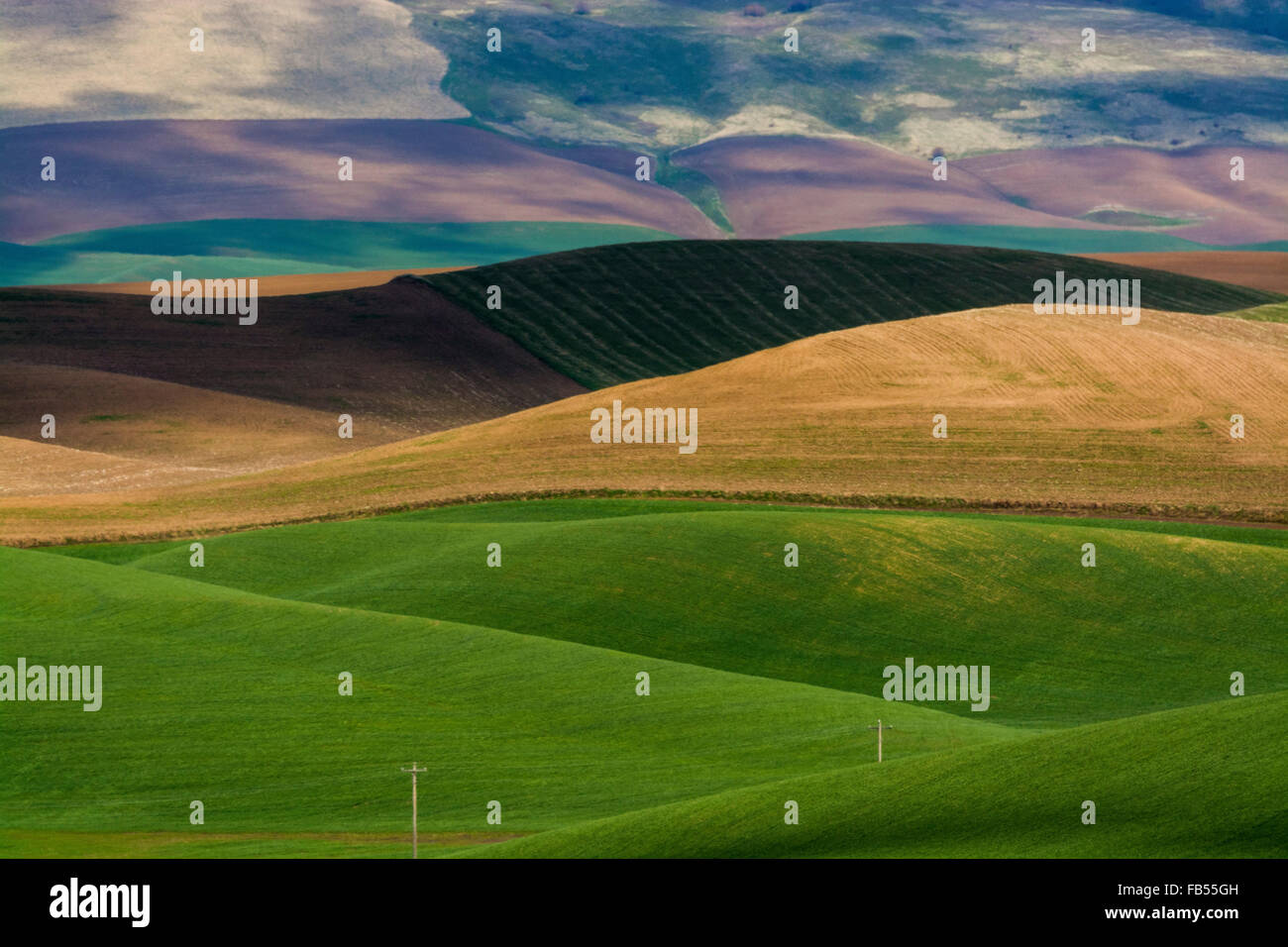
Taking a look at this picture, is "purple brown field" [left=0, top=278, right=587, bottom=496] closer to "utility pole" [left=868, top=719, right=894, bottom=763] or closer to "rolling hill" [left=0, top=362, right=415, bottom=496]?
"rolling hill" [left=0, top=362, right=415, bottom=496]

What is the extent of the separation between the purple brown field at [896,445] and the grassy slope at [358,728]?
18552 millimetres

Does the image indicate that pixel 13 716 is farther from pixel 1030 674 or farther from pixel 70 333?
pixel 70 333

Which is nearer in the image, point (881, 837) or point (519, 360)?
point (881, 837)

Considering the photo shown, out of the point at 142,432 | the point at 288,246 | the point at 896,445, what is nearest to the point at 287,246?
the point at 288,246

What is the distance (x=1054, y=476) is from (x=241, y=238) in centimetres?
14032

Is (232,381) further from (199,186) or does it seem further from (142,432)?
(199,186)

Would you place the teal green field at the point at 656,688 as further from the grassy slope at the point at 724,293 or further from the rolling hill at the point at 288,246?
the rolling hill at the point at 288,246

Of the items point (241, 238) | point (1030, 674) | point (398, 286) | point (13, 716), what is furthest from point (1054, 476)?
point (241, 238)

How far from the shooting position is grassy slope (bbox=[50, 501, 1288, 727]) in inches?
1457

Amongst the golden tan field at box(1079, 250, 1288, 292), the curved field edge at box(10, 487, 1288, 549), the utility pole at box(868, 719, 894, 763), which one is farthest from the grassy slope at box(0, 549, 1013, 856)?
the golden tan field at box(1079, 250, 1288, 292)

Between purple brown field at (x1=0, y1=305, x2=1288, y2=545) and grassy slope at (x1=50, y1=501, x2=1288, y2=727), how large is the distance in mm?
4409

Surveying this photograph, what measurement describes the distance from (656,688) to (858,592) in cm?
988

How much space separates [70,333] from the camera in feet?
310

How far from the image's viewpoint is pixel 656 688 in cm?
3262
